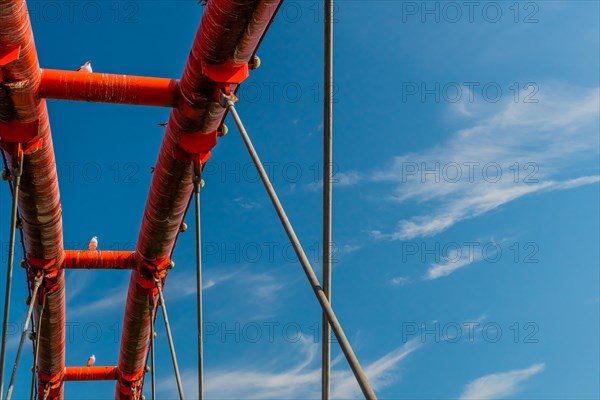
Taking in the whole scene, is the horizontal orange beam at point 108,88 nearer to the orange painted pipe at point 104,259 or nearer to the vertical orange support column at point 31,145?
the vertical orange support column at point 31,145

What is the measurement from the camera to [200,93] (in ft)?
40.5

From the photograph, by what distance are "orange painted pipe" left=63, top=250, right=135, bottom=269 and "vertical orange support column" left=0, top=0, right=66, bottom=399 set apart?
680 mm

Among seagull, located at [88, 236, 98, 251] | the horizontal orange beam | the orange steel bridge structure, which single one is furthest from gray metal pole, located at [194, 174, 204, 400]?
seagull, located at [88, 236, 98, 251]

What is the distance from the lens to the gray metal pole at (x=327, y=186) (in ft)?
23.0

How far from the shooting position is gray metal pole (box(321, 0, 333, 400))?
7016 millimetres

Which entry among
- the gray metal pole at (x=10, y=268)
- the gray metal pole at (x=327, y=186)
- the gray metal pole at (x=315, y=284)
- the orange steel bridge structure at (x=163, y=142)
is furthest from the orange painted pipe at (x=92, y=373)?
the gray metal pole at (x=327, y=186)

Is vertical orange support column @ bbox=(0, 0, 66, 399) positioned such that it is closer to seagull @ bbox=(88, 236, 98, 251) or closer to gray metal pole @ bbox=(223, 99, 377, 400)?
seagull @ bbox=(88, 236, 98, 251)

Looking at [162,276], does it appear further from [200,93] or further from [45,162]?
[200,93]

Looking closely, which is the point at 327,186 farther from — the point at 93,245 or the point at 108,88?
the point at 93,245

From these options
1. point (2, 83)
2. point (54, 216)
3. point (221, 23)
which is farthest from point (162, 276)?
point (221, 23)

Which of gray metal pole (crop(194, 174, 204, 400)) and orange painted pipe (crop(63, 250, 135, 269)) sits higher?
orange painted pipe (crop(63, 250, 135, 269))

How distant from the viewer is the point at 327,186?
7172 millimetres

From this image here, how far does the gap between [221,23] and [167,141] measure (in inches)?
158

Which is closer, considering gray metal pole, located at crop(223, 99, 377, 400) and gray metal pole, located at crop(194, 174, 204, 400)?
gray metal pole, located at crop(223, 99, 377, 400)
